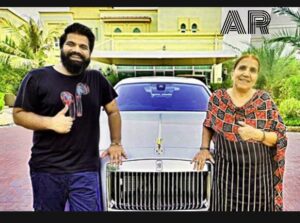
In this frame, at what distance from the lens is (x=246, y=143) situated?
2537 millimetres

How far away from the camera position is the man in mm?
2367

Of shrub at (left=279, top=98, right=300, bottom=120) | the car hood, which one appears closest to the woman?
the car hood

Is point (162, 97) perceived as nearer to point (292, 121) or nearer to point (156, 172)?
point (156, 172)

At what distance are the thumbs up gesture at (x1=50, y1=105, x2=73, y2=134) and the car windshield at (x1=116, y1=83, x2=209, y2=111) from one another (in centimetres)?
95

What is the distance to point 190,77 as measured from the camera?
3314 millimetres

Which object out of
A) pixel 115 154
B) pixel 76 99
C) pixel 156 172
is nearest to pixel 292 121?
pixel 156 172

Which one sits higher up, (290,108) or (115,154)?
(290,108)

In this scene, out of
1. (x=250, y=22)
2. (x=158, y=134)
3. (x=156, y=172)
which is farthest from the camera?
(x=250, y=22)

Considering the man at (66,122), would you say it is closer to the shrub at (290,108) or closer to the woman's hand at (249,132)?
the woman's hand at (249,132)

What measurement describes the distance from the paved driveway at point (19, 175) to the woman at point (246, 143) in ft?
1.89

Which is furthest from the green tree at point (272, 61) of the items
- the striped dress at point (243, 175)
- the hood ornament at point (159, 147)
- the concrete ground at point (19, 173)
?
the hood ornament at point (159, 147)

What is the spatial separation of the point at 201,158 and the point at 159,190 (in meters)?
0.37
